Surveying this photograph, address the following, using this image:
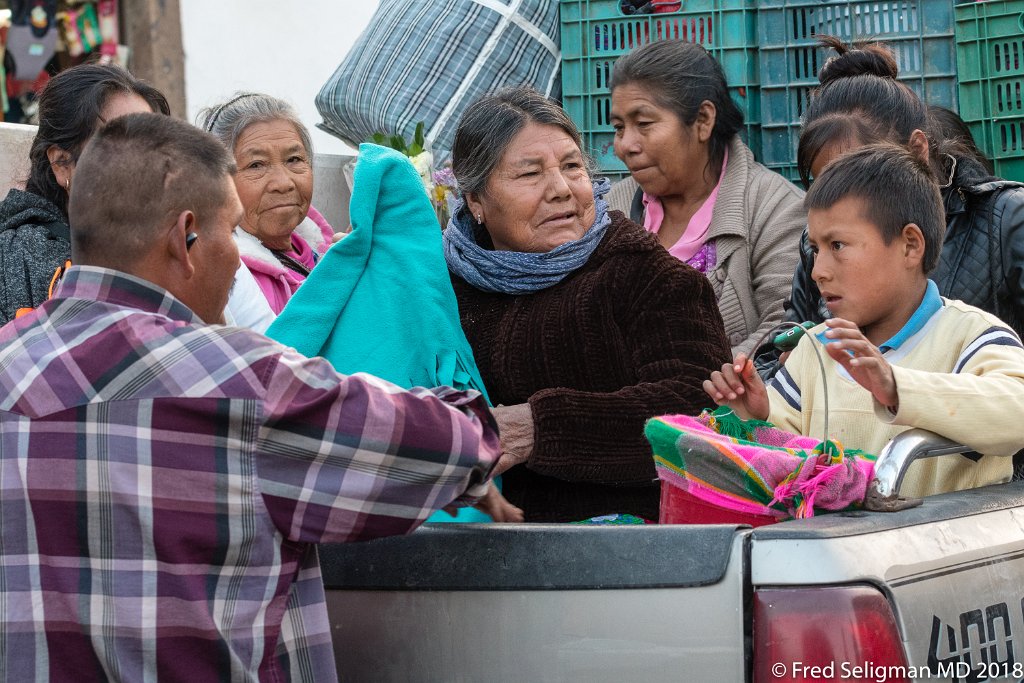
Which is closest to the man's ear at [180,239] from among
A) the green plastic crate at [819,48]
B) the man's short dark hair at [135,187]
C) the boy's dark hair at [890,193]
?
the man's short dark hair at [135,187]

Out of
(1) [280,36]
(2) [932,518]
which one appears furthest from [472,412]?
(1) [280,36]

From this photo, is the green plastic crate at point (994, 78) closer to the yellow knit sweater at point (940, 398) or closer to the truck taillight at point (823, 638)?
the yellow knit sweater at point (940, 398)

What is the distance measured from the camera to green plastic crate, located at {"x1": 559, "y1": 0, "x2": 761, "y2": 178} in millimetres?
4680

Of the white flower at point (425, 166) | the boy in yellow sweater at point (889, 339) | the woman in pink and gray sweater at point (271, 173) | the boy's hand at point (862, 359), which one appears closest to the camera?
the boy's hand at point (862, 359)

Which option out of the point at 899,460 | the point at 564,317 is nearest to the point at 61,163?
→ the point at 564,317

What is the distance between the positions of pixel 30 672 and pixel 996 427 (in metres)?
1.73

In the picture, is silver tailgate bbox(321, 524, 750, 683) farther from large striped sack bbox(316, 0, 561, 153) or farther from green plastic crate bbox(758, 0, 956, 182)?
large striped sack bbox(316, 0, 561, 153)

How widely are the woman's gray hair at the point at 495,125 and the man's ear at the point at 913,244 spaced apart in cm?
88

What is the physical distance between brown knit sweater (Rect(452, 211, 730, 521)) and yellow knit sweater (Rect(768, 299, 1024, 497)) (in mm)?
205

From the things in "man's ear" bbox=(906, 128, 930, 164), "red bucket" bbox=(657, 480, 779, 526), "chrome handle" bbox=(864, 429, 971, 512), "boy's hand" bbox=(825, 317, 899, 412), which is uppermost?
"man's ear" bbox=(906, 128, 930, 164)

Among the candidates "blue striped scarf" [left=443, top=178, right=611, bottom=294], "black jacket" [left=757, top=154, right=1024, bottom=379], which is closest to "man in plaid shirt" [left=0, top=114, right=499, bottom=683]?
"blue striped scarf" [left=443, top=178, right=611, bottom=294]

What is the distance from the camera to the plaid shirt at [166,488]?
1728 mm

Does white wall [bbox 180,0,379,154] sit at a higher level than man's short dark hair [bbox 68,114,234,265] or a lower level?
higher

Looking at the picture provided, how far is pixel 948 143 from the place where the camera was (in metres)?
3.53
